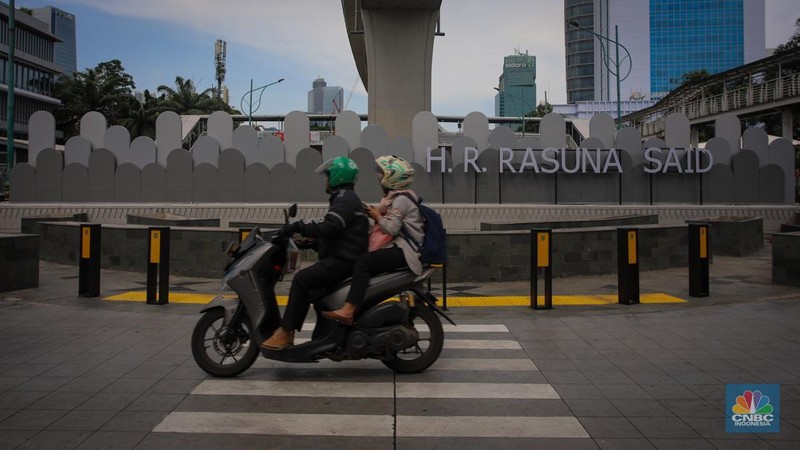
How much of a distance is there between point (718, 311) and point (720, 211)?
1714 centimetres

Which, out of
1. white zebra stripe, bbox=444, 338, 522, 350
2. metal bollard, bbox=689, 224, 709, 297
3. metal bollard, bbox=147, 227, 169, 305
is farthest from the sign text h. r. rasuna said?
white zebra stripe, bbox=444, 338, 522, 350

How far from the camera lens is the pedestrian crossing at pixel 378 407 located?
418cm

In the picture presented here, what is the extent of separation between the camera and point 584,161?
82.8 ft

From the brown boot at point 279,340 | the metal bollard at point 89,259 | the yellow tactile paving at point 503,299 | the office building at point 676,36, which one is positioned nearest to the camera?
the brown boot at point 279,340

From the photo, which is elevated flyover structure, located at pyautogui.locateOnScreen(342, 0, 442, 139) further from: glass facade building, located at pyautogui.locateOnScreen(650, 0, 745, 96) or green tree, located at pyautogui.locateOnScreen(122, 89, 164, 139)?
glass facade building, located at pyautogui.locateOnScreen(650, 0, 745, 96)

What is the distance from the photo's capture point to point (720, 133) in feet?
86.4

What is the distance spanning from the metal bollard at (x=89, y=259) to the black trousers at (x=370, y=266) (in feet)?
20.2

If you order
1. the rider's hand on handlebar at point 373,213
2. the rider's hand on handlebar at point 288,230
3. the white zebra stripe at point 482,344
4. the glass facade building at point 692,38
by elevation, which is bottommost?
the white zebra stripe at point 482,344

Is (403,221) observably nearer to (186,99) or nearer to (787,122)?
(787,122)

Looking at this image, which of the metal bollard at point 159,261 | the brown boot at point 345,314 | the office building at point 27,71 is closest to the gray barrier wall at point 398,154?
the metal bollard at point 159,261

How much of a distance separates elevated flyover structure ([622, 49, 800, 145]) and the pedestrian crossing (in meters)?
29.4

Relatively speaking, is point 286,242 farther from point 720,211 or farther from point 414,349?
point 720,211

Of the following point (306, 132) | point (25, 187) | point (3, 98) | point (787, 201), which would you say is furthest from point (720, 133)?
point (3, 98)

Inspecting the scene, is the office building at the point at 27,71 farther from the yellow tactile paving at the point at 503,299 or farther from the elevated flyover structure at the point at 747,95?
the elevated flyover structure at the point at 747,95
